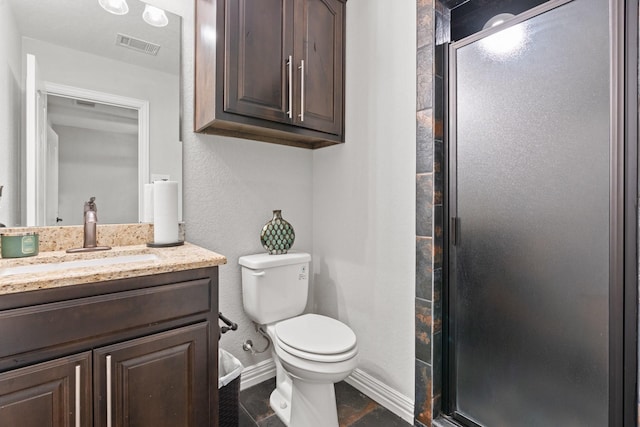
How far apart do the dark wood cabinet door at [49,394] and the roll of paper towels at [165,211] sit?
2.03 ft

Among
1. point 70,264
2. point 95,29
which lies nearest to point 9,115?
point 95,29

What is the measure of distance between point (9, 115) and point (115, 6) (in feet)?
2.25

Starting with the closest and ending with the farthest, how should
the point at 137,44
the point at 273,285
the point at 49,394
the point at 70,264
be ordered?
the point at 49,394 < the point at 70,264 < the point at 137,44 < the point at 273,285

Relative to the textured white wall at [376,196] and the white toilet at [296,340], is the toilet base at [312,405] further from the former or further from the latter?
the textured white wall at [376,196]

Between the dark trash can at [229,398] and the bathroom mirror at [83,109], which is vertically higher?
the bathroom mirror at [83,109]

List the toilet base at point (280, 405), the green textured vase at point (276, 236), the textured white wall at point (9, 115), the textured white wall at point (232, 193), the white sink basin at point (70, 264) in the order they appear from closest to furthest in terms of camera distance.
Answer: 1. the white sink basin at point (70, 264)
2. the textured white wall at point (9, 115)
3. the toilet base at point (280, 405)
4. the textured white wall at point (232, 193)
5. the green textured vase at point (276, 236)

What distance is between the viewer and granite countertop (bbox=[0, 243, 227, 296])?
32.2 inches

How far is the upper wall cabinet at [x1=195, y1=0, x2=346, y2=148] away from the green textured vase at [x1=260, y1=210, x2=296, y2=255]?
516mm

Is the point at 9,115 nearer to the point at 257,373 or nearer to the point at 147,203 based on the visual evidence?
the point at 147,203

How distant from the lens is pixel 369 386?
180cm

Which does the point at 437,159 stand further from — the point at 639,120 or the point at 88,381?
the point at 88,381

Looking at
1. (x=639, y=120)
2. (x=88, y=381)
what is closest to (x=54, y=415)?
(x=88, y=381)

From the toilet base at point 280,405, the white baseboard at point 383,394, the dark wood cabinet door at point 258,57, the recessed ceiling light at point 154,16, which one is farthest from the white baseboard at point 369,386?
the recessed ceiling light at point 154,16

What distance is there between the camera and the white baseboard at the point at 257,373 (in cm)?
185
